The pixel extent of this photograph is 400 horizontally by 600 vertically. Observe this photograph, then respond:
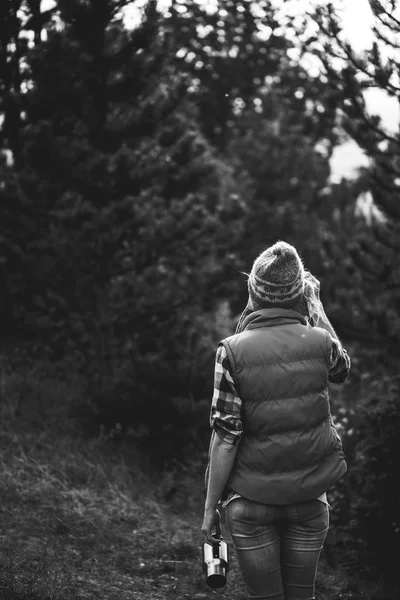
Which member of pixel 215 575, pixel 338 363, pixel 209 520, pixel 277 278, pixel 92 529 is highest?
pixel 277 278

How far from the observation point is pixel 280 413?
2.85 metres

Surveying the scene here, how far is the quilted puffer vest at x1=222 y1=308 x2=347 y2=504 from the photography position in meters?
2.86

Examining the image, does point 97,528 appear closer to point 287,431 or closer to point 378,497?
point 378,497

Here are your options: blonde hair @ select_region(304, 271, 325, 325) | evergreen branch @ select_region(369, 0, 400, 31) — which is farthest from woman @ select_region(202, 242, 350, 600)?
evergreen branch @ select_region(369, 0, 400, 31)

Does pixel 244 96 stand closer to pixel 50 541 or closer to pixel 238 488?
pixel 50 541

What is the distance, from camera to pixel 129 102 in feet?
30.6

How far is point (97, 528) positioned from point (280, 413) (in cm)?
322

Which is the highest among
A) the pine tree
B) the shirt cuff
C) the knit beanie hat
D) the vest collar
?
the pine tree

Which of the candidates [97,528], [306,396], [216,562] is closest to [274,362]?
[306,396]

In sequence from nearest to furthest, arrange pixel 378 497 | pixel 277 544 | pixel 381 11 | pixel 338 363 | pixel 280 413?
pixel 280 413 < pixel 277 544 < pixel 338 363 < pixel 378 497 < pixel 381 11

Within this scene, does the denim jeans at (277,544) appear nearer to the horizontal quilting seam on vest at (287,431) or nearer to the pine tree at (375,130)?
the horizontal quilting seam on vest at (287,431)

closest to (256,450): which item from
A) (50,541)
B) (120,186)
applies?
(50,541)

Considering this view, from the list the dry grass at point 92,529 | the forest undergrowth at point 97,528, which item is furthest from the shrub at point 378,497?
the dry grass at point 92,529

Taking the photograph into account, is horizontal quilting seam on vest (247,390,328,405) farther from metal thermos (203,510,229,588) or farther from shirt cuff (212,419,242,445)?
metal thermos (203,510,229,588)
